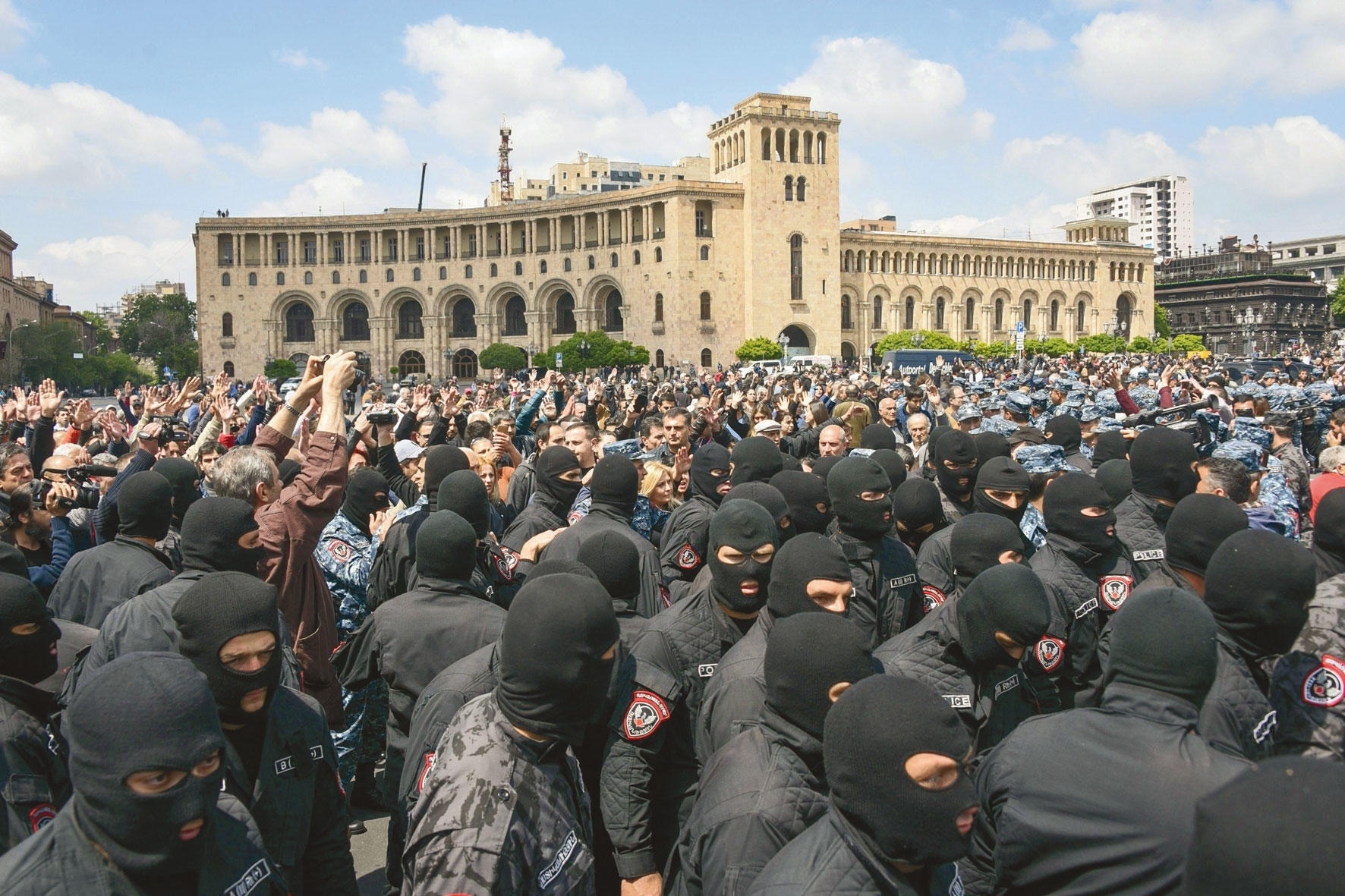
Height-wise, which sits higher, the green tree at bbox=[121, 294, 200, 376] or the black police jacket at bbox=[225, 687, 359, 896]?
the green tree at bbox=[121, 294, 200, 376]

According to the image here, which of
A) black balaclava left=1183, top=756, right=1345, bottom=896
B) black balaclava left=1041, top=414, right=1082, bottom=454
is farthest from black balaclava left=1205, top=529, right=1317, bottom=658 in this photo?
black balaclava left=1041, top=414, right=1082, bottom=454

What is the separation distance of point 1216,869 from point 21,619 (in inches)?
132

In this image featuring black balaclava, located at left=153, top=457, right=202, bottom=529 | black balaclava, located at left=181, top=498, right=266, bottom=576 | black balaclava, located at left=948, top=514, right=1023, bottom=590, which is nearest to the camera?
black balaclava, located at left=181, top=498, right=266, bottom=576

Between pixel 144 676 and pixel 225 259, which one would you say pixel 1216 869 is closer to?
pixel 144 676

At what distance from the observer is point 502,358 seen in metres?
62.4

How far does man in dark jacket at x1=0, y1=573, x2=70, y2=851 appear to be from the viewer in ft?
9.12

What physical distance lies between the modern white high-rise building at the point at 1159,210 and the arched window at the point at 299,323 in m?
149

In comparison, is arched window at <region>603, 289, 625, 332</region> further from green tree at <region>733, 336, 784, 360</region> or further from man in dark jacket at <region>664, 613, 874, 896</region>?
man in dark jacket at <region>664, 613, 874, 896</region>

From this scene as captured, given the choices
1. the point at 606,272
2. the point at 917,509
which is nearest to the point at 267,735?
the point at 917,509

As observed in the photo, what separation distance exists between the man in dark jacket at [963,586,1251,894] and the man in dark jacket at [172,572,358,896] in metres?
1.96

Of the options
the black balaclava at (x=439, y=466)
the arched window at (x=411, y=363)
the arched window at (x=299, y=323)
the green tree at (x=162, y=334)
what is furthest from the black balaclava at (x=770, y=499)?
the green tree at (x=162, y=334)

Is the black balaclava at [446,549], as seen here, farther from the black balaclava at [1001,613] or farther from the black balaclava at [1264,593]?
the black balaclava at [1264,593]

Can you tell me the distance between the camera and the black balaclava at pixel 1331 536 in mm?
4367

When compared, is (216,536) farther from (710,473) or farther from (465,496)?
(710,473)
